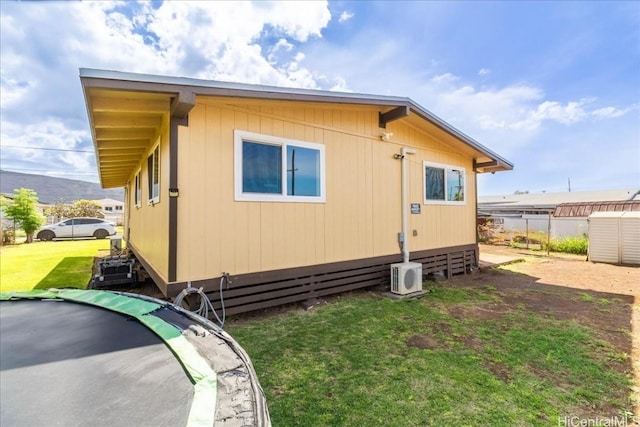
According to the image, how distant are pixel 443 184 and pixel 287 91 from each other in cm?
464

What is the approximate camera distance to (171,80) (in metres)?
3.39

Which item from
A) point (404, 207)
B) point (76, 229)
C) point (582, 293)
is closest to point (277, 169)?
point (404, 207)

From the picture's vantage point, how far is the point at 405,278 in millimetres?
5355

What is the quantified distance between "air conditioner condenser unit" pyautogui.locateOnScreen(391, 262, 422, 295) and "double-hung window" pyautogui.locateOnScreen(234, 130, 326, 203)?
1.89 meters

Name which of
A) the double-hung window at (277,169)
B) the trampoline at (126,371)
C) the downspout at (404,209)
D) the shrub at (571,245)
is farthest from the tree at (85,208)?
the shrub at (571,245)

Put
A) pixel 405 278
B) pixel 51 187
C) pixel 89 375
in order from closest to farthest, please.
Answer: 1. pixel 89 375
2. pixel 405 278
3. pixel 51 187

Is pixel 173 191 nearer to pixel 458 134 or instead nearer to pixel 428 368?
pixel 428 368

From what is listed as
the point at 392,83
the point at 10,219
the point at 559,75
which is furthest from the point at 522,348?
the point at 10,219

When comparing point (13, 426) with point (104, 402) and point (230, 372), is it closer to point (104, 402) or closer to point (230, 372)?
point (104, 402)

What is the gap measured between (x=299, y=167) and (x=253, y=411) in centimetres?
377

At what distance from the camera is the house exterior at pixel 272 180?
3688 mm

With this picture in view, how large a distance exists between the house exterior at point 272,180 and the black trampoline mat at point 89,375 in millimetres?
1157

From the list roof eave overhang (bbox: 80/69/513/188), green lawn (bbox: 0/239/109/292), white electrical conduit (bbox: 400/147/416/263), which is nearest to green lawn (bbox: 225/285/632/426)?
white electrical conduit (bbox: 400/147/416/263)

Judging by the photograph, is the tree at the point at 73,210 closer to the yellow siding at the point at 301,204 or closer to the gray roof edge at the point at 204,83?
the yellow siding at the point at 301,204
